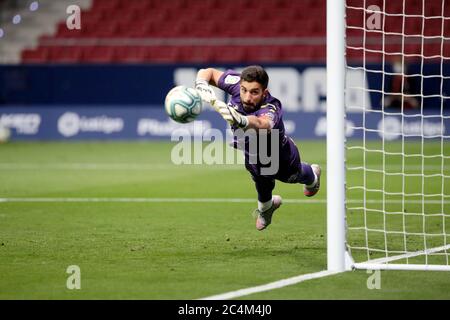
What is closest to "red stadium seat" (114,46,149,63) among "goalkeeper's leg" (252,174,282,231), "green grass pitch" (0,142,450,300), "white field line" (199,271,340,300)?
"green grass pitch" (0,142,450,300)

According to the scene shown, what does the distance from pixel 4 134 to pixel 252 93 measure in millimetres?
16563

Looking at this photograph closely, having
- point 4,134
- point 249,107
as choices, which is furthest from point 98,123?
point 249,107

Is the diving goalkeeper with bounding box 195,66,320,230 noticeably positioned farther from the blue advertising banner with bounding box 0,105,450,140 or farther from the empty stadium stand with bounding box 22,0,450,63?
the empty stadium stand with bounding box 22,0,450,63

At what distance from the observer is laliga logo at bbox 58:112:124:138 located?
23438 millimetres

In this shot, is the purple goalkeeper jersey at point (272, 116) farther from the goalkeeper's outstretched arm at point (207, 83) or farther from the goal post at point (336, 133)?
the goal post at point (336, 133)

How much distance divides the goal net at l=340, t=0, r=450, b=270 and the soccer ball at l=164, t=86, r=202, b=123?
4.44ft

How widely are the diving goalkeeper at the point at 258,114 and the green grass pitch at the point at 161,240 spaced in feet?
1.72

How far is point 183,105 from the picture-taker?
752 centimetres

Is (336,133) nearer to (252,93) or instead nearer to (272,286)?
(252,93)

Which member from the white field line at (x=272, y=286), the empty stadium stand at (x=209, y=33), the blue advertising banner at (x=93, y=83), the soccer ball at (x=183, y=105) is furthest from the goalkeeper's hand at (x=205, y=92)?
the empty stadium stand at (x=209, y=33)

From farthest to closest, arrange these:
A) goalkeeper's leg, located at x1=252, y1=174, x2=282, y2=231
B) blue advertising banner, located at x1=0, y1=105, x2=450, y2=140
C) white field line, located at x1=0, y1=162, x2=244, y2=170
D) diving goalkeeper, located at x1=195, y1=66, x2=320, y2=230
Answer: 1. blue advertising banner, located at x1=0, y1=105, x2=450, y2=140
2. white field line, located at x1=0, y1=162, x2=244, y2=170
3. goalkeeper's leg, located at x1=252, y1=174, x2=282, y2=231
4. diving goalkeeper, located at x1=195, y1=66, x2=320, y2=230

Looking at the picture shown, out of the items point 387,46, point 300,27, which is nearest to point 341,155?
point 387,46

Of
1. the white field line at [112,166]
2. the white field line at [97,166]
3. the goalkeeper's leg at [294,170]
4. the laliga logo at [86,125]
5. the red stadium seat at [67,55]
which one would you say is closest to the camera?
the goalkeeper's leg at [294,170]

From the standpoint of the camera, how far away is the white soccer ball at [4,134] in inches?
918
